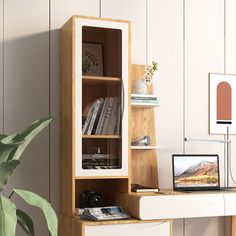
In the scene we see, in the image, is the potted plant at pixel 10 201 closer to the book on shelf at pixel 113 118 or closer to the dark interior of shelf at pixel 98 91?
the dark interior of shelf at pixel 98 91

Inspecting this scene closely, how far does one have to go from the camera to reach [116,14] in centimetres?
341

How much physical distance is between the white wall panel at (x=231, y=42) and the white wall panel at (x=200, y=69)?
0.23 feet

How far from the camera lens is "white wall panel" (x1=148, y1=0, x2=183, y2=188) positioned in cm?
349

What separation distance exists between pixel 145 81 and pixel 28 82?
2.52 feet

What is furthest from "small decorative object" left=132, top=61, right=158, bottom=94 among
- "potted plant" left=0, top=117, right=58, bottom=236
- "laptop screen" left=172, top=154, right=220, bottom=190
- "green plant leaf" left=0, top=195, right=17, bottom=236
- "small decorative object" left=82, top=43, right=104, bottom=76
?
"green plant leaf" left=0, top=195, right=17, bottom=236

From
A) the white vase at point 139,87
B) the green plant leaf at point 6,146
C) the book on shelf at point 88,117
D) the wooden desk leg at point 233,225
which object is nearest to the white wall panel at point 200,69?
the wooden desk leg at point 233,225

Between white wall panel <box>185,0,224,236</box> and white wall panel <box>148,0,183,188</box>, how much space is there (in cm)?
7

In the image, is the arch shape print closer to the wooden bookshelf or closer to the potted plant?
the wooden bookshelf

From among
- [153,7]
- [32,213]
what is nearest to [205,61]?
[153,7]

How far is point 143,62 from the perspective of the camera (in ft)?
11.4

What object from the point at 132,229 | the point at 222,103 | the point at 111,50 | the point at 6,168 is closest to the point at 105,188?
the point at 132,229

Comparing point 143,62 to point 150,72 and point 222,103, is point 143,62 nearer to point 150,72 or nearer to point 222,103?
point 150,72

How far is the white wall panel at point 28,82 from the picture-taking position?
3.13 m

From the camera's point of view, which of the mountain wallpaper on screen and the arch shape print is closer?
the mountain wallpaper on screen
